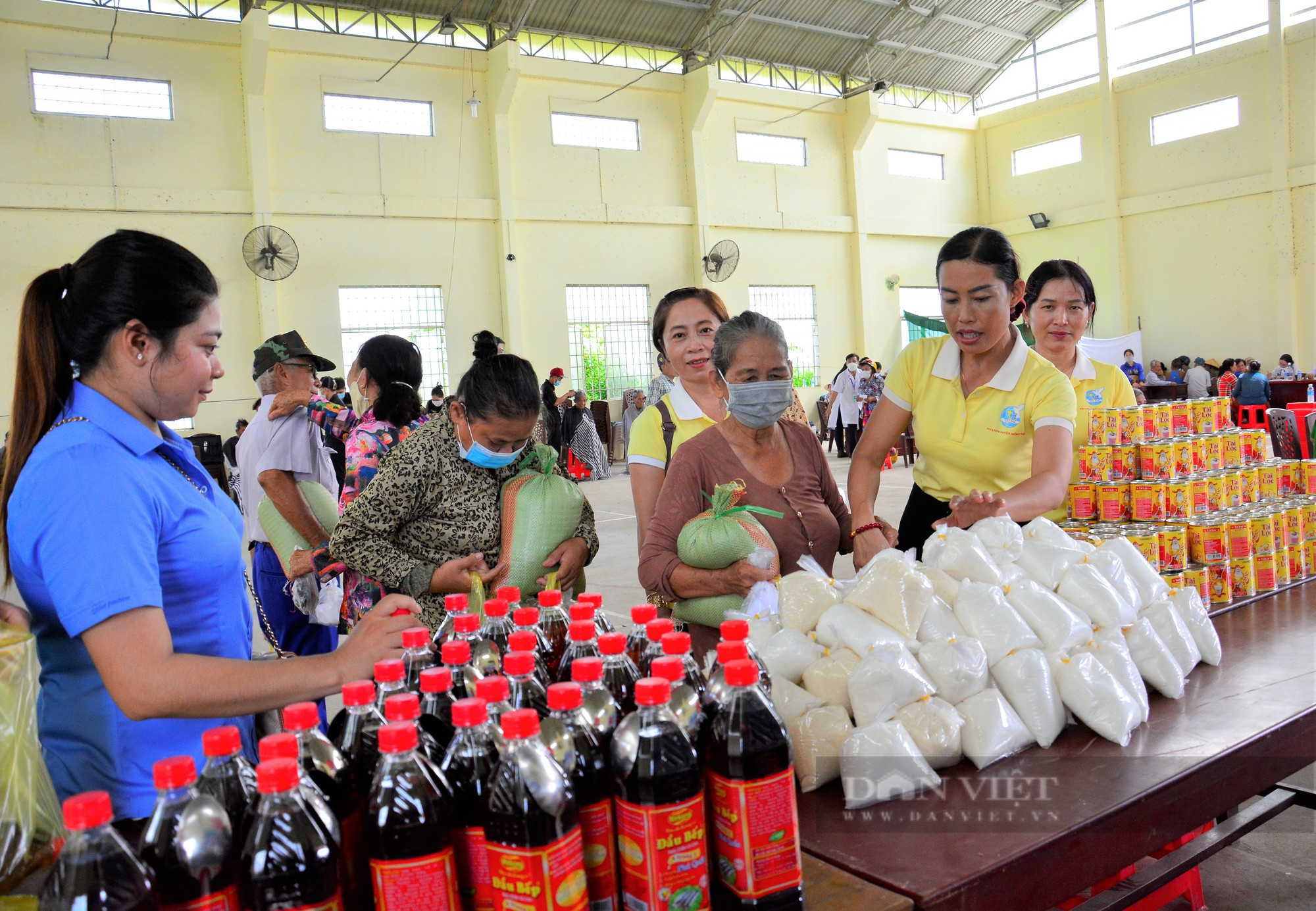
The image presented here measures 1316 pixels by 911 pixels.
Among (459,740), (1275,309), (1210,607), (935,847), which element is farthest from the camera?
(1275,309)

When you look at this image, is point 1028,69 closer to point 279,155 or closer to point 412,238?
point 412,238

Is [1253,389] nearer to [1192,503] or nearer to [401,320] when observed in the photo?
[1192,503]

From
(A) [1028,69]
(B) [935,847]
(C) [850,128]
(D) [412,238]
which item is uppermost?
(A) [1028,69]

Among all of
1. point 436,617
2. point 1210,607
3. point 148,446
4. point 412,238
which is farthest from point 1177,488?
point 412,238

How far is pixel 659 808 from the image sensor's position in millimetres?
894

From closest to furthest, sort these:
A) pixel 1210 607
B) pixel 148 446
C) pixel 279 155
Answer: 1. pixel 148 446
2. pixel 1210 607
3. pixel 279 155

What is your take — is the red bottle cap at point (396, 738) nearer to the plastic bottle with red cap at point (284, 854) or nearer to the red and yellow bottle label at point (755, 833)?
the plastic bottle with red cap at point (284, 854)

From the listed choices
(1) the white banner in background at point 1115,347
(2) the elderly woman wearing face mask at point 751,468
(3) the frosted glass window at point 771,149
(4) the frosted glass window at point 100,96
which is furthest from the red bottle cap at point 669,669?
(3) the frosted glass window at point 771,149

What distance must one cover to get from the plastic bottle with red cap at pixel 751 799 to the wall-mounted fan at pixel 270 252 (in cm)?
1144

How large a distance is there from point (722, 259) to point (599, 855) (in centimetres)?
1428

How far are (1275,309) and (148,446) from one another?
59.5 ft

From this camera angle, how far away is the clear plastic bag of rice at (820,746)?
1323 millimetres

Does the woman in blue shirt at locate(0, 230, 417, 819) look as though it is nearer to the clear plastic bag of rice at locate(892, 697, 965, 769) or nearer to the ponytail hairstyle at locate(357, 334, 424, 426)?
the clear plastic bag of rice at locate(892, 697, 965, 769)

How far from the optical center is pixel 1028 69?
1797cm
